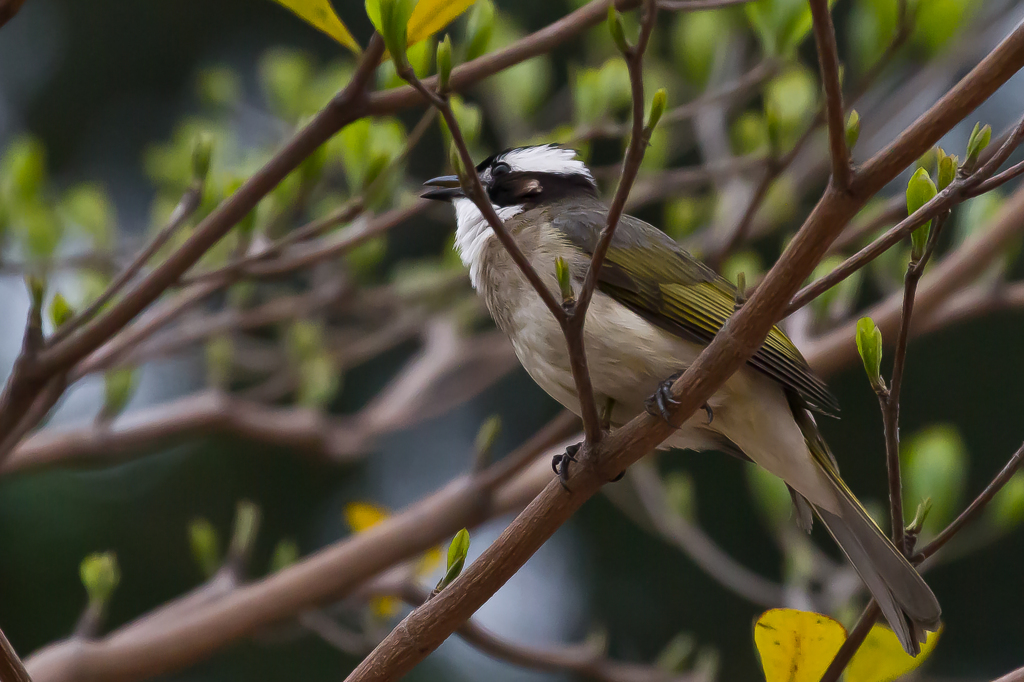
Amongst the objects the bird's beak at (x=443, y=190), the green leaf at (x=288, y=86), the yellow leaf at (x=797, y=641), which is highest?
the green leaf at (x=288, y=86)

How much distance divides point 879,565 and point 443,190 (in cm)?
113

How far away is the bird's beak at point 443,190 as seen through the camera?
2.17m

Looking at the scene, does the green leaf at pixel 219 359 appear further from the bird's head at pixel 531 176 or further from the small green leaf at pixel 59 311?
the small green leaf at pixel 59 311

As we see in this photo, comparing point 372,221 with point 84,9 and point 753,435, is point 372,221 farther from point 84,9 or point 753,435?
point 84,9

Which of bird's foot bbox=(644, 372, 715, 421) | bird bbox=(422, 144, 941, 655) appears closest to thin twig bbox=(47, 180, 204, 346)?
bird bbox=(422, 144, 941, 655)

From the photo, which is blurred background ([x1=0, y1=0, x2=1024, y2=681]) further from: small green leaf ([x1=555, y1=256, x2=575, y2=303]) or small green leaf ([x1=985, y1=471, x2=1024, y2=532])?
small green leaf ([x1=555, y1=256, x2=575, y2=303])

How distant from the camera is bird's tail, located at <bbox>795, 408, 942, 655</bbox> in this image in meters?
1.56

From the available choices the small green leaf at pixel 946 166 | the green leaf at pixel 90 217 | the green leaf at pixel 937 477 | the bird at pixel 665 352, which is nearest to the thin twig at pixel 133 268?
the bird at pixel 665 352

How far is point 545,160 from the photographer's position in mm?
2436

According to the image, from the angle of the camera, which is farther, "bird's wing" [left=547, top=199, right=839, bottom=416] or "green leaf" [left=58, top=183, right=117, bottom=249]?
"green leaf" [left=58, top=183, right=117, bottom=249]

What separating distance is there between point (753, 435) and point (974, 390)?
2.30 meters

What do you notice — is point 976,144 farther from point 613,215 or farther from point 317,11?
point 317,11

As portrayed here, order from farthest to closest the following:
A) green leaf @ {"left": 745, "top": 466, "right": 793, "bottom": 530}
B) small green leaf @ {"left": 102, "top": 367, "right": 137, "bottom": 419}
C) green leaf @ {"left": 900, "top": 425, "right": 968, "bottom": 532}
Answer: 1. green leaf @ {"left": 745, "top": 466, "right": 793, "bottom": 530}
2. small green leaf @ {"left": 102, "top": 367, "right": 137, "bottom": 419}
3. green leaf @ {"left": 900, "top": 425, "right": 968, "bottom": 532}

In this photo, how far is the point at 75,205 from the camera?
2.65m
